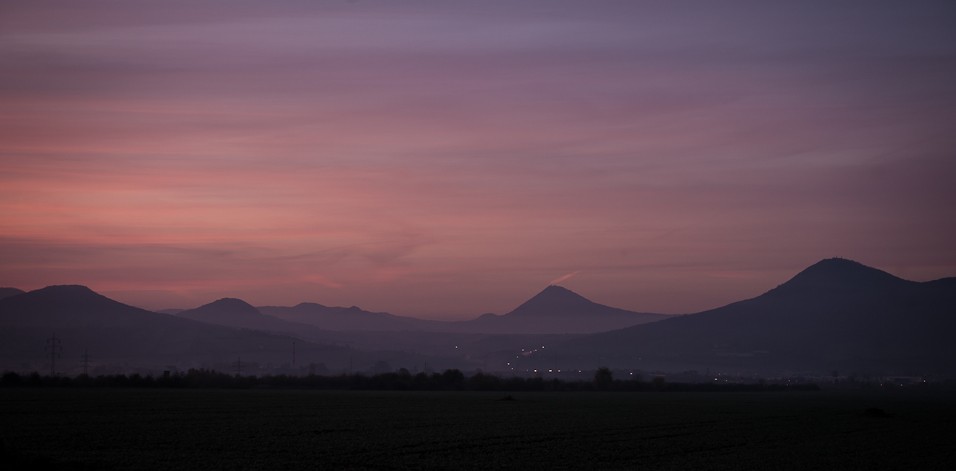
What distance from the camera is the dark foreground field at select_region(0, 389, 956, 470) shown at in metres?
31.0

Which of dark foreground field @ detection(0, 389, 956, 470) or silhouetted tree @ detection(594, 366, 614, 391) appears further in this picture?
silhouetted tree @ detection(594, 366, 614, 391)

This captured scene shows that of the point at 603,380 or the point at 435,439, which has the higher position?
the point at 603,380

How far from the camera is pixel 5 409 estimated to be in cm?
5075

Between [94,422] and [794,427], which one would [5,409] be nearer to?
[94,422]

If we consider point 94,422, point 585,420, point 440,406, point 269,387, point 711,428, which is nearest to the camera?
point 94,422

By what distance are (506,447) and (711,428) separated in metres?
16.9

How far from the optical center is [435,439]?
3812cm

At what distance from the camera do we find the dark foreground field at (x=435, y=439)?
31000 millimetres

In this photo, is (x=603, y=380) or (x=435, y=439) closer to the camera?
(x=435, y=439)

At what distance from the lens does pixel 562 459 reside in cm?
3244

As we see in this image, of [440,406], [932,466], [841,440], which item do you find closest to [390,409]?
[440,406]

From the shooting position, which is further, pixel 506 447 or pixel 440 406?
pixel 440 406

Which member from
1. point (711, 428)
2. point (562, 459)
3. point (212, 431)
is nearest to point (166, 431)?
point (212, 431)

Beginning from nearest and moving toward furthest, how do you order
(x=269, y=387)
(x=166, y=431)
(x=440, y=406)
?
(x=166, y=431)
(x=440, y=406)
(x=269, y=387)
